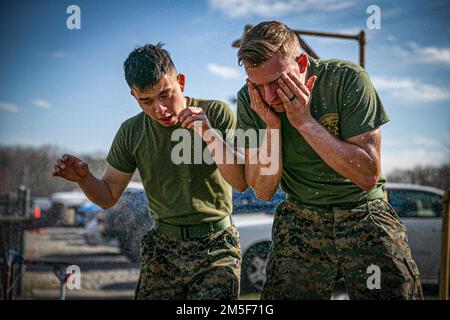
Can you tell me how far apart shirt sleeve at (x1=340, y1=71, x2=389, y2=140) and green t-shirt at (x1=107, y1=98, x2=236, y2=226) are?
0.56 metres

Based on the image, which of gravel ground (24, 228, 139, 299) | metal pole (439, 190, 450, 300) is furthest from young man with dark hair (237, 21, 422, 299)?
gravel ground (24, 228, 139, 299)

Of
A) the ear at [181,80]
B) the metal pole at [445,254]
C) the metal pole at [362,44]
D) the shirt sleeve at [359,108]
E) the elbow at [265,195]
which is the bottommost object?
the metal pole at [445,254]

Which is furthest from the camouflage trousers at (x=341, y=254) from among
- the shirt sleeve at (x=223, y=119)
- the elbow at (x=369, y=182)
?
the shirt sleeve at (x=223, y=119)

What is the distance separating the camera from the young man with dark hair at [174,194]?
272 centimetres

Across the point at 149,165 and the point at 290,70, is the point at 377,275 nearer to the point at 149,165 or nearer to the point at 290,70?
the point at 290,70

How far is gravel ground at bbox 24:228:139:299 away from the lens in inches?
295

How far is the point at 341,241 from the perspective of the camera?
2.50 meters

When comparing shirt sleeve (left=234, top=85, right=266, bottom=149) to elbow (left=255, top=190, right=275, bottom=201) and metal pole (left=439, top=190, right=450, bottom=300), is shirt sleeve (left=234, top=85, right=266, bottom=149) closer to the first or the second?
elbow (left=255, top=190, right=275, bottom=201)

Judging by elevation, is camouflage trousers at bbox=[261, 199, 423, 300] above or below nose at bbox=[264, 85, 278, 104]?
below

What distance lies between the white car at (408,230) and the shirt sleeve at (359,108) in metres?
2.77

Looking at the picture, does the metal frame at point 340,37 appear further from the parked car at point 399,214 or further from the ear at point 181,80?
the parked car at point 399,214

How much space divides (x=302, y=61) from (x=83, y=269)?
7694 millimetres
